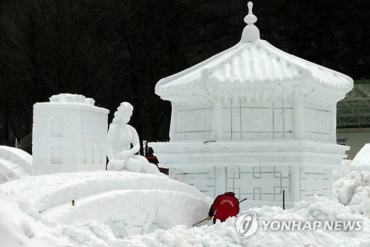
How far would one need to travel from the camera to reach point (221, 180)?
35.9ft

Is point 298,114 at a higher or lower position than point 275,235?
higher

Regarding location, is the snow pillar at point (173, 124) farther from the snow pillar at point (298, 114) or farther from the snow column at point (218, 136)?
the snow pillar at point (298, 114)

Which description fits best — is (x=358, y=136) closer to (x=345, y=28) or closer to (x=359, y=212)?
(x=345, y=28)

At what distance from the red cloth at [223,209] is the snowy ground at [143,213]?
0.48 meters

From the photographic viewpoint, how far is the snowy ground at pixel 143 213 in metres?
6.64

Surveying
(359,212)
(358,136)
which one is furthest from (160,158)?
(358,136)

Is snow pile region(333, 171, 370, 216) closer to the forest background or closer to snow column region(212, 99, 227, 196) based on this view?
snow column region(212, 99, 227, 196)

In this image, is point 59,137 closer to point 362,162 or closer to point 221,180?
point 221,180

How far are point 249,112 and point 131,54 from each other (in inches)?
659

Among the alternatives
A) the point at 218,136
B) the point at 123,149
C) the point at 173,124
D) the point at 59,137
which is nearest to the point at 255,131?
the point at 218,136

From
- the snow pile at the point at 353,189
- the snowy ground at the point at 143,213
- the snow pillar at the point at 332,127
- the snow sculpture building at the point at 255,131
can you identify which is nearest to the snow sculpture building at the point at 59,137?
the snow sculpture building at the point at 255,131

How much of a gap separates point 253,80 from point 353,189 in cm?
328

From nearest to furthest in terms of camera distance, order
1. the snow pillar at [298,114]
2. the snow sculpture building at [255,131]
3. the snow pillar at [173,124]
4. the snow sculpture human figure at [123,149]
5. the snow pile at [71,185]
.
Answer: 1. the snow pile at [71,185]
2. the snow sculpture human figure at [123,149]
3. the snow sculpture building at [255,131]
4. the snow pillar at [298,114]
5. the snow pillar at [173,124]

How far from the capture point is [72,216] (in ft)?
25.5
